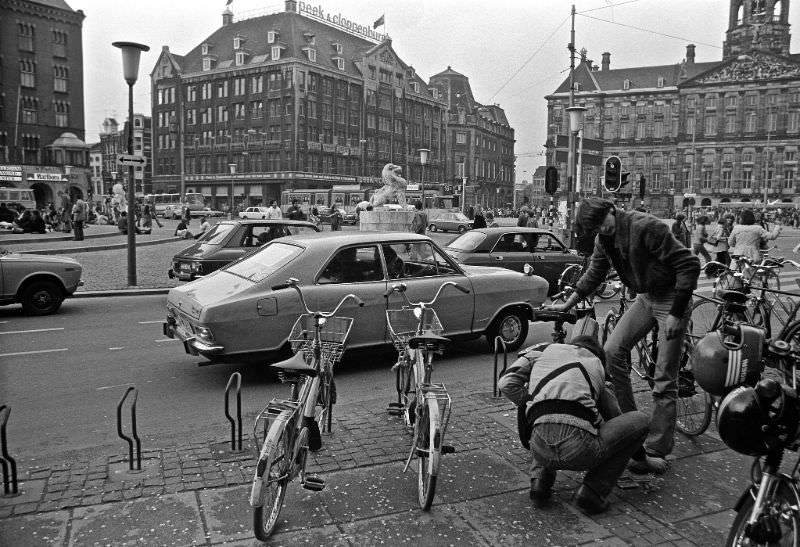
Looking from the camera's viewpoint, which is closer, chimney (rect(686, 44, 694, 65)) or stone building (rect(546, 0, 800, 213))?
stone building (rect(546, 0, 800, 213))

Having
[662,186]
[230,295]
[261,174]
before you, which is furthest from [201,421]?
[662,186]

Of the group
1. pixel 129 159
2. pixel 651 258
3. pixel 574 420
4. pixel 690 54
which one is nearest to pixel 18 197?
pixel 129 159

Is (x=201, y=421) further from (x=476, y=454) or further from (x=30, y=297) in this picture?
(x=30, y=297)

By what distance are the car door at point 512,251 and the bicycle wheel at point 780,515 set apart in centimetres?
1097

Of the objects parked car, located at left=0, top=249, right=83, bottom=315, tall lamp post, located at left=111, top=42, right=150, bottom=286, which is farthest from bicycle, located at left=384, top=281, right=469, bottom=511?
tall lamp post, located at left=111, top=42, right=150, bottom=286

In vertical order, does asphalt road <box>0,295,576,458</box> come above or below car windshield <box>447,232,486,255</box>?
below

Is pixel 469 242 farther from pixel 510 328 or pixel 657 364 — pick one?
pixel 657 364

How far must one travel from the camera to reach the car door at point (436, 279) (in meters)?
7.80

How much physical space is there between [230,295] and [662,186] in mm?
108390

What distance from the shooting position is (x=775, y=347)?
3.39 metres

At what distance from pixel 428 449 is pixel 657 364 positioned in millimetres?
1859

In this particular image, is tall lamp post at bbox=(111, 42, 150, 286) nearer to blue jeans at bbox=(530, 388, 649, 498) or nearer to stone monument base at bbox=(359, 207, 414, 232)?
stone monument base at bbox=(359, 207, 414, 232)

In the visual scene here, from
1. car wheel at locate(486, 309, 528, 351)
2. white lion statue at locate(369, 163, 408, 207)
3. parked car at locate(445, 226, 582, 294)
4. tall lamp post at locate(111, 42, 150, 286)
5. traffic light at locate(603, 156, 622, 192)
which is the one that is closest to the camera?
car wheel at locate(486, 309, 528, 351)

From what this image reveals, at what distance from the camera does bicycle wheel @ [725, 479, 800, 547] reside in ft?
9.11
